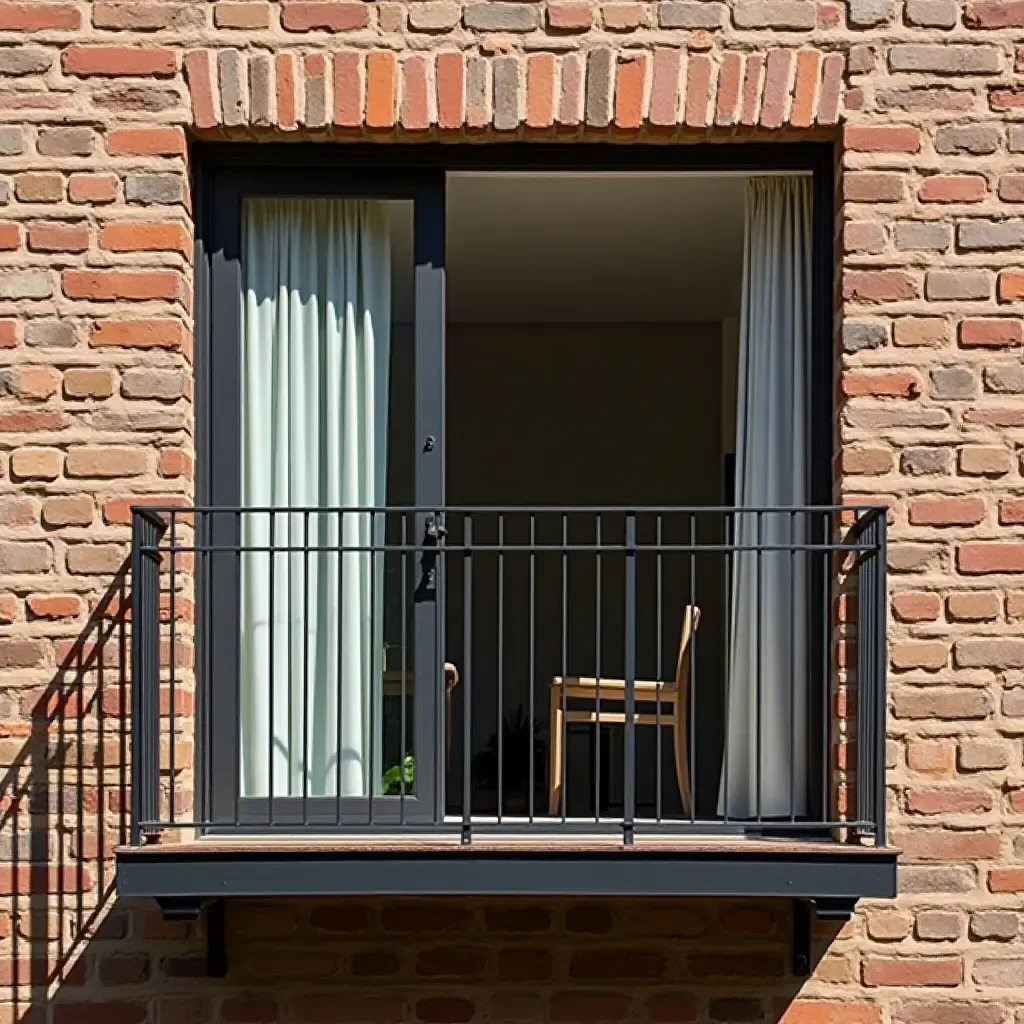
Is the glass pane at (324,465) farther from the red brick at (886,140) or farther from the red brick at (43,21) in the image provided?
the red brick at (886,140)

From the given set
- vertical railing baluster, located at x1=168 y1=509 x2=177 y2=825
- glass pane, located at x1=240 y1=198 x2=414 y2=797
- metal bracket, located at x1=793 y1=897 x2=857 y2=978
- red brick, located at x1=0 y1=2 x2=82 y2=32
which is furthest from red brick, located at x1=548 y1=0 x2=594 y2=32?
metal bracket, located at x1=793 y1=897 x2=857 y2=978

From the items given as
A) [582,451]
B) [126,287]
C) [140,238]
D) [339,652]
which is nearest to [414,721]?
[339,652]

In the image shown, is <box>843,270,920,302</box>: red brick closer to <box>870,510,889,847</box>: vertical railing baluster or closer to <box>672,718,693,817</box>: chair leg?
<box>870,510,889,847</box>: vertical railing baluster

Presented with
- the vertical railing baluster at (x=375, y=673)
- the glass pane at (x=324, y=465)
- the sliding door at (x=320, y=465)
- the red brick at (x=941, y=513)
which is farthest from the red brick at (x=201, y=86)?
the red brick at (x=941, y=513)

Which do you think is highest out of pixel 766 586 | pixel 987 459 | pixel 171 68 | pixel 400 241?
pixel 171 68

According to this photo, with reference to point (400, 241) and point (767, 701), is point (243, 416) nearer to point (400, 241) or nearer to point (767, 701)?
point (400, 241)

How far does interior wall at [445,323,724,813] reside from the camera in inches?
402

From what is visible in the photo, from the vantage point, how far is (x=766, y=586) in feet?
18.3

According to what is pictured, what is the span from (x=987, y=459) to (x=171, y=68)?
2.75 meters

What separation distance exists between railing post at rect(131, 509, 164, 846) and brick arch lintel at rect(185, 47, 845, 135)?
1.33 meters

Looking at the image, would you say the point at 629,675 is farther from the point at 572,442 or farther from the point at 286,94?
the point at 572,442

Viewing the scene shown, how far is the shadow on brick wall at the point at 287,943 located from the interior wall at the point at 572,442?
4.66m

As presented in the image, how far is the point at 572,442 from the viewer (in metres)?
10.5

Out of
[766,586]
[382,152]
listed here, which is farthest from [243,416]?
[766,586]
